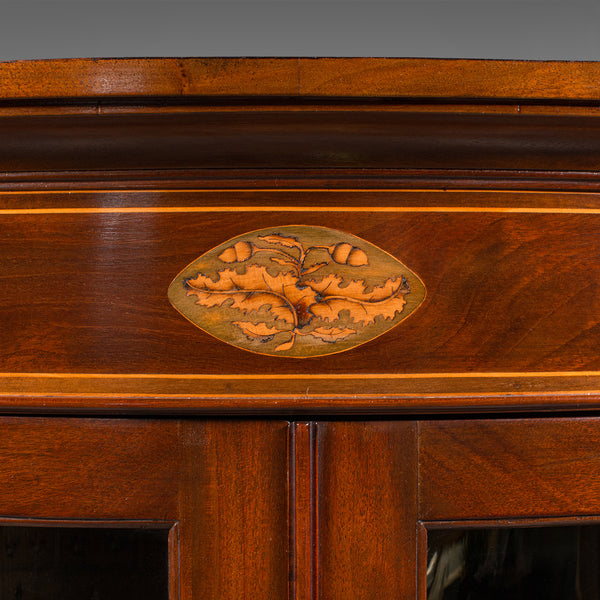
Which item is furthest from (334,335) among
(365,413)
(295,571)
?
(295,571)

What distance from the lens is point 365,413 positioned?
351 mm

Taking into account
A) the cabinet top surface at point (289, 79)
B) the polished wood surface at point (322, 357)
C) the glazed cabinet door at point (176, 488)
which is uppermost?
the cabinet top surface at point (289, 79)

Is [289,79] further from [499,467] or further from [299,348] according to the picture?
[499,467]

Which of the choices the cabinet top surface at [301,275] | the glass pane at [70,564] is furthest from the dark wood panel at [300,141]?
the glass pane at [70,564]

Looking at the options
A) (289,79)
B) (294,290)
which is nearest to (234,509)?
(294,290)

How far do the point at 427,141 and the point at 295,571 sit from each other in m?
0.29

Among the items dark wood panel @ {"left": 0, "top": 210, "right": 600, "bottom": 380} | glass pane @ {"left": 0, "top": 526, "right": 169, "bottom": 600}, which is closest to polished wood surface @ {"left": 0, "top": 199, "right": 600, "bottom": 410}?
dark wood panel @ {"left": 0, "top": 210, "right": 600, "bottom": 380}

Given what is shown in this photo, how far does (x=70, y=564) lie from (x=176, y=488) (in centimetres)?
10

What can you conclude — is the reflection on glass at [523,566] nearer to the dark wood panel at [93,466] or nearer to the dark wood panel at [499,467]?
the dark wood panel at [499,467]

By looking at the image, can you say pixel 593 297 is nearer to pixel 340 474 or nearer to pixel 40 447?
pixel 340 474

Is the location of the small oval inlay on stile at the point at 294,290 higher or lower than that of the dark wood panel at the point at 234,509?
higher

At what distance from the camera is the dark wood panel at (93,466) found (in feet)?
1.15

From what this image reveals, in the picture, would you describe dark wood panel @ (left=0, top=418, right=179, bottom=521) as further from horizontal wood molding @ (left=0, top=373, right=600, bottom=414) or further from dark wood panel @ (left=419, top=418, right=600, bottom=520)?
dark wood panel @ (left=419, top=418, right=600, bottom=520)

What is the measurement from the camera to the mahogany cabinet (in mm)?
342
